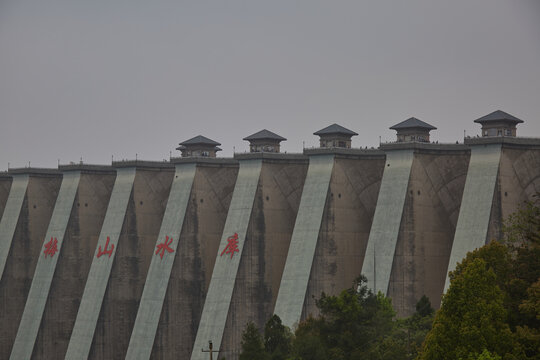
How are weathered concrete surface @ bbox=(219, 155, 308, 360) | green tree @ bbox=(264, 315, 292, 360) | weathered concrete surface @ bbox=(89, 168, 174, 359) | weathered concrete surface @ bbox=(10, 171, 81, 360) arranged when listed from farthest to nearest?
1. weathered concrete surface @ bbox=(10, 171, 81, 360)
2. weathered concrete surface @ bbox=(89, 168, 174, 359)
3. weathered concrete surface @ bbox=(219, 155, 308, 360)
4. green tree @ bbox=(264, 315, 292, 360)

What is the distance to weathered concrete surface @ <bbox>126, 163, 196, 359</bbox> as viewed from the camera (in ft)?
243

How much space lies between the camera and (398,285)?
62312 millimetres

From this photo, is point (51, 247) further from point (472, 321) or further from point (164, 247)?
point (472, 321)

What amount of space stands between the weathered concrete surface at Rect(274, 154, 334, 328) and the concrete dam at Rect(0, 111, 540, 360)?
0.09 metres

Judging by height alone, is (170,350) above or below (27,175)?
below

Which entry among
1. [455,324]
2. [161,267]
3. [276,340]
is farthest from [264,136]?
[455,324]

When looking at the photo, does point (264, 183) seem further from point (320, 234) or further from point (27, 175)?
point (27, 175)

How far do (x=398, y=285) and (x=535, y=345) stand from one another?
22.0 meters

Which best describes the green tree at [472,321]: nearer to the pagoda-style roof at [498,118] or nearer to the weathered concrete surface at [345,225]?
the pagoda-style roof at [498,118]

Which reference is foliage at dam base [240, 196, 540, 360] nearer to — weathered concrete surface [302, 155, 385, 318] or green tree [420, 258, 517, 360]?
green tree [420, 258, 517, 360]

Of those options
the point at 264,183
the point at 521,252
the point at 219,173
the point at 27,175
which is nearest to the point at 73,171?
the point at 27,175

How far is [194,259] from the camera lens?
7631cm

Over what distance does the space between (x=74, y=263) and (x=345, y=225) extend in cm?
2520

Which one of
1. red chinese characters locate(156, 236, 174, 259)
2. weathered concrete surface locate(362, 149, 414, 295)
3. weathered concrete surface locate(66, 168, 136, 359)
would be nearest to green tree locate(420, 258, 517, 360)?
weathered concrete surface locate(362, 149, 414, 295)
